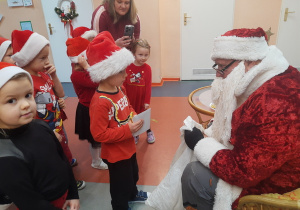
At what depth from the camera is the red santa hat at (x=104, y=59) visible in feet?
4.56

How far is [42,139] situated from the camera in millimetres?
1015

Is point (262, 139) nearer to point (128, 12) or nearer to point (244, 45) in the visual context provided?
point (244, 45)

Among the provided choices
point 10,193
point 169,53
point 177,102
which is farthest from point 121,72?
point 169,53

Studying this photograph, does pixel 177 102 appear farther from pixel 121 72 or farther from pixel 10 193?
pixel 10 193

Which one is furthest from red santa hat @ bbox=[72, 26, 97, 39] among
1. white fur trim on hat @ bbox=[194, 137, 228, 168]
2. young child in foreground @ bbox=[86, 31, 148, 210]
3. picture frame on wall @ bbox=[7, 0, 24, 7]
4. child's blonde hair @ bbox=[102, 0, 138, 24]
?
picture frame on wall @ bbox=[7, 0, 24, 7]

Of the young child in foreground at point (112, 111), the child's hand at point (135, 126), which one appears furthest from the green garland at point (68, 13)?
the child's hand at point (135, 126)

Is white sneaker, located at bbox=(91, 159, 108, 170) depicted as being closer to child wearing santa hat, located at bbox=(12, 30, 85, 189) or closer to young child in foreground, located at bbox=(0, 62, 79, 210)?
child wearing santa hat, located at bbox=(12, 30, 85, 189)

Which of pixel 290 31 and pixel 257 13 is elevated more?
pixel 257 13

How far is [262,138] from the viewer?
94 cm

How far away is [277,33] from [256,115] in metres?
4.22

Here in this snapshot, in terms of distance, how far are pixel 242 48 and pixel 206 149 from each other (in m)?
0.55

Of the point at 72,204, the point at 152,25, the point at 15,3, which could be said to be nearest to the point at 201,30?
the point at 152,25

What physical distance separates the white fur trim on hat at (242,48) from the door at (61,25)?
385 centimetres

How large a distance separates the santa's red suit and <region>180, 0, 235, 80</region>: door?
11.3 ft
